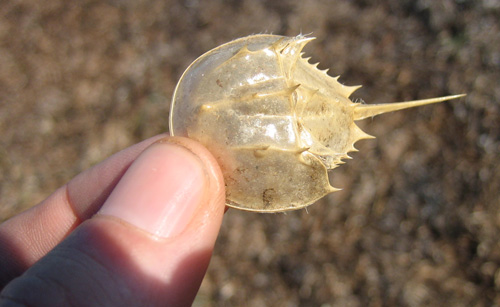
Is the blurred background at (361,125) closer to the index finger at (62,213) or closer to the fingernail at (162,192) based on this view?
the index finger at (62,213)

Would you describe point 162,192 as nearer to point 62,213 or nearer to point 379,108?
point 379,108

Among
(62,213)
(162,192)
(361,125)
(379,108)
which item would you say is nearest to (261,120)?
(162,192)

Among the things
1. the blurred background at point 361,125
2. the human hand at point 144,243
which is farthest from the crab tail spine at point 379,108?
the blurred background at point 361,125

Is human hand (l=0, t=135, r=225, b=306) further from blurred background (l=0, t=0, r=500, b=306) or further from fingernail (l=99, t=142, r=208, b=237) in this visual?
blurred background (l=0, t=0, r=500, b=306)

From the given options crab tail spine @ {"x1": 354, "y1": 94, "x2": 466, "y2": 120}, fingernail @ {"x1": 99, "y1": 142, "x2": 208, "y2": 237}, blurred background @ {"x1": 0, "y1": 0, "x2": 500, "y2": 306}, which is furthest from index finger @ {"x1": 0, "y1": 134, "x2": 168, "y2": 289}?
blurred background @ {"x1": 0, "y1": 0, "x2": 500, "y2": 306}

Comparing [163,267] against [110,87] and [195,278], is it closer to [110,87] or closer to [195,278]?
[195,278]

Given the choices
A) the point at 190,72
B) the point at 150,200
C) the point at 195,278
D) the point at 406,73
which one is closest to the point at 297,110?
the point at 190,72
